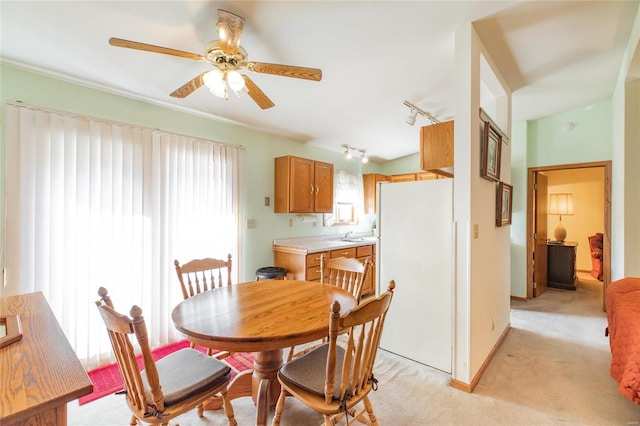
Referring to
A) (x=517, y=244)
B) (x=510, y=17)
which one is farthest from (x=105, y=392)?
(x=517, y=244)

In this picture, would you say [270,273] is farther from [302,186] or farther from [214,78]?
[214,78]

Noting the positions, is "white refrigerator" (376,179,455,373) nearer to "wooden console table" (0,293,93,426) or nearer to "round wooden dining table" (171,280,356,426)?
"round wooden dining table" (171,280,356,426)

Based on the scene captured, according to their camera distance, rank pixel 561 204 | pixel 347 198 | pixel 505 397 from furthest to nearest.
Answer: pixel 561 204 < pixel 347 198 < pixel 505 397

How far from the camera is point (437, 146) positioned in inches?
96.7

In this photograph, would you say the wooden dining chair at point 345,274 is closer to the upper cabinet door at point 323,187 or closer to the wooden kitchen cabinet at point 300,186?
the wooden kitchen cabinet at point 300,186

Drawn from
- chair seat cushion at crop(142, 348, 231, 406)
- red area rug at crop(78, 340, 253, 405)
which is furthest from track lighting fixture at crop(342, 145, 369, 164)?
chair seat cushion at crop(142, 348, 231, 406)

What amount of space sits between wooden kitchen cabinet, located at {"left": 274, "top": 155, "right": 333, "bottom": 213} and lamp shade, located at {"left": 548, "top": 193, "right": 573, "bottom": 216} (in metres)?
4.84

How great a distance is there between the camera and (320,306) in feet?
5.49

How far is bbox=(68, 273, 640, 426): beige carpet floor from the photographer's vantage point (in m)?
1.78

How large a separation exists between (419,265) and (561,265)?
4073mm

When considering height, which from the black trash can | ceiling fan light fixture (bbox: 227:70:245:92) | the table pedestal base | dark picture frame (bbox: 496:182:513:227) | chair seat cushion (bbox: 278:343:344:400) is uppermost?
ceiling fan light fixture (bbox: 227:70:245:92)

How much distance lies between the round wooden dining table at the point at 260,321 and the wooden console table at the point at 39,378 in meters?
0.49

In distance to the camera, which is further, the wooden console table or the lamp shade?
the lamp shade

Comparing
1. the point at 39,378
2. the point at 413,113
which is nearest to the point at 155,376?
the point at 39,378
